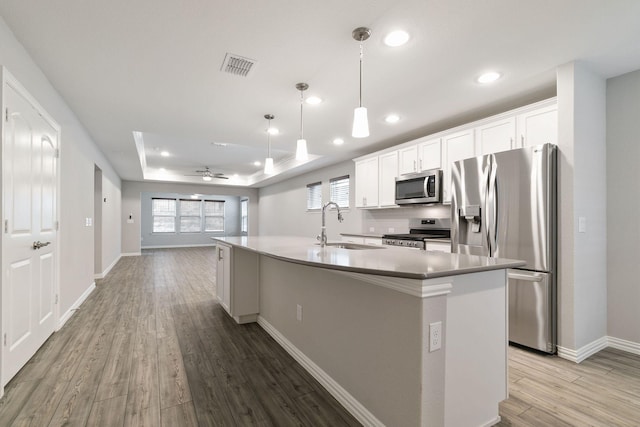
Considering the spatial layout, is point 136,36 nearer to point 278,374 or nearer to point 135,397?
point 135,397

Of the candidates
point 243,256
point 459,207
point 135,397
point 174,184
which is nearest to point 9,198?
point 135,397

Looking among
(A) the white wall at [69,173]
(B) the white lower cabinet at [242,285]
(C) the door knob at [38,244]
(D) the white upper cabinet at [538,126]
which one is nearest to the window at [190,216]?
(A) the white wall at [69,173]

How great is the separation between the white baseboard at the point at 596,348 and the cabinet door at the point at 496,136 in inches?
73.8

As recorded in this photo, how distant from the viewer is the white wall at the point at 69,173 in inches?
90.4

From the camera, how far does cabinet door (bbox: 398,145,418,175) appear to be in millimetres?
4355

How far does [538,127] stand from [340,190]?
14.0 ft

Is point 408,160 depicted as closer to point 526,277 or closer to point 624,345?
point 526,277

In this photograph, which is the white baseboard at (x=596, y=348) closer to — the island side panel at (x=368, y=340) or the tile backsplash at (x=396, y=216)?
the island side panel at (x=368, y=340)

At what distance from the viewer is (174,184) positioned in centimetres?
1061

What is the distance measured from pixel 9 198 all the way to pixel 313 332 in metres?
2.28

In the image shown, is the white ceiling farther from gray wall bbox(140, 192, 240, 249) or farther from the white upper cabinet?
gray wall bbox(140, 192, 240, 249)

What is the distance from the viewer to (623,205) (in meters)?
2.76

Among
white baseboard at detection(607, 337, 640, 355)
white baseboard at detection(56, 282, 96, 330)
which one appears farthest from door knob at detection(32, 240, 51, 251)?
white baseboard at detection(607, 337, 640, 355)

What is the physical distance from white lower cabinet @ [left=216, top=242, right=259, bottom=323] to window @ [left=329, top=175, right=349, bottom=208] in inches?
134
